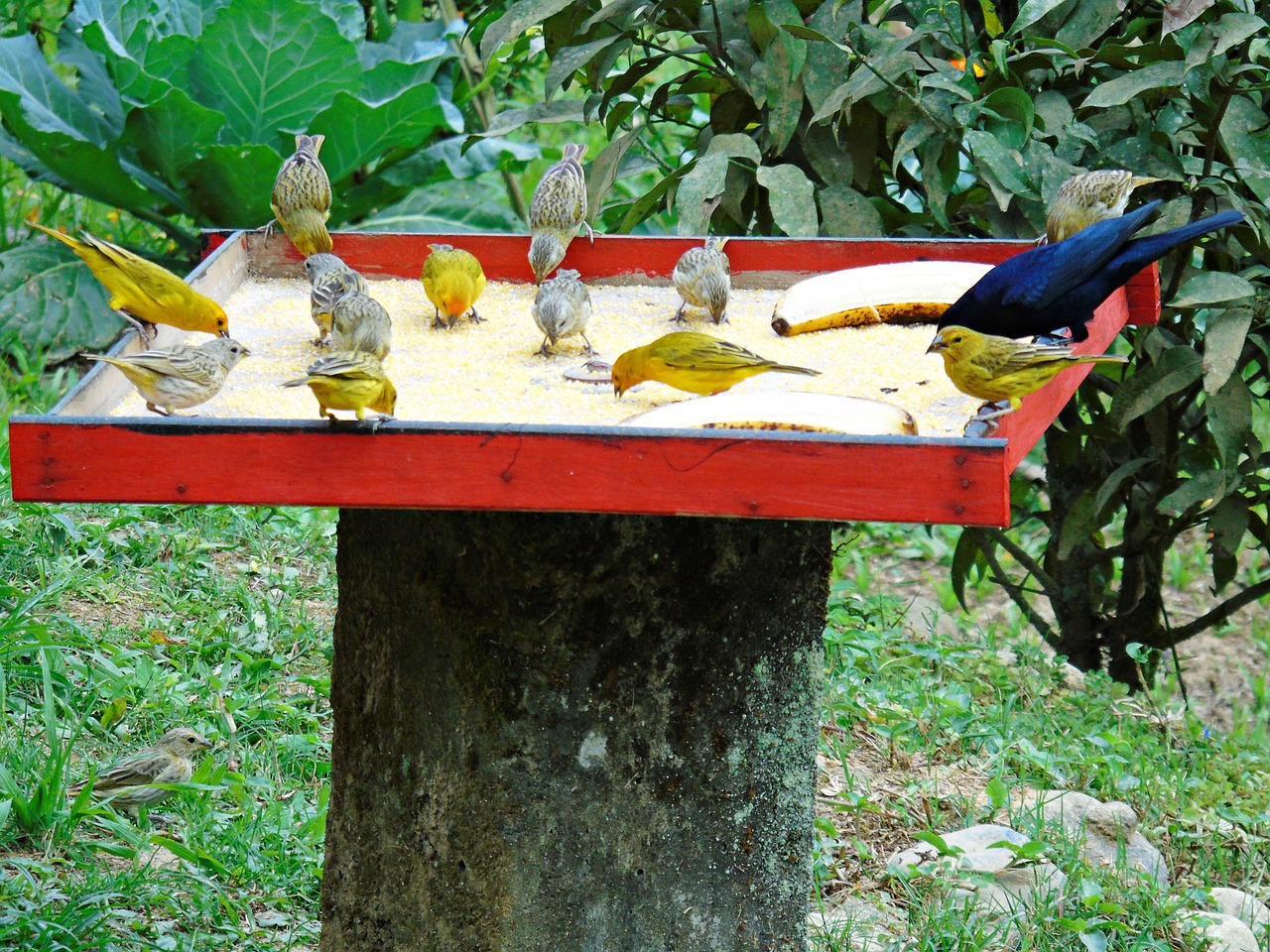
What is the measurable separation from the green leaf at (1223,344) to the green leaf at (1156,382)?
21 centimetres

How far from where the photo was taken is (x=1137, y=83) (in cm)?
424

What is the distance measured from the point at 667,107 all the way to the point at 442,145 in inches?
108

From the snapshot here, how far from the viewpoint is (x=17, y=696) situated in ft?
15.5

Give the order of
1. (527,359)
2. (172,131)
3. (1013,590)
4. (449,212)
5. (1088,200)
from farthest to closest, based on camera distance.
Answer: (449,212) → (172,131) → (1013,590) → (1088,200) → (527,359)

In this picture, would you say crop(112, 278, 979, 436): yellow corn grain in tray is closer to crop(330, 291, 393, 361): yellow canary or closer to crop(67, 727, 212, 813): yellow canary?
crop(330, 291, 393, 361): yellow canary

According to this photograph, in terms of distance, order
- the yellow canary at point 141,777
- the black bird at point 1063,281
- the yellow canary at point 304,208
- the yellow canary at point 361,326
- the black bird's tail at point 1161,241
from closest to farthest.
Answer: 1. the yellow canary at point 361,326
2. the black bird at point 1063,281
3. the black bird's tail at point 1161,241
4. the yellow canary at point 304,208
5. the yellow canary at point 141,777

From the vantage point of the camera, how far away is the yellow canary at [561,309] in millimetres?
3377

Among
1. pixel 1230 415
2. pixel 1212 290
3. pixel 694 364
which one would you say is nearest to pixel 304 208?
pixel 694 364

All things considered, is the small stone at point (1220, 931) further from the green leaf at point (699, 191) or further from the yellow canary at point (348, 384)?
the yellow canary at point (348, 384)

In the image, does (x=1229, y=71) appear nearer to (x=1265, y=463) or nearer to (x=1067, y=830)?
(x=1265, y=463)

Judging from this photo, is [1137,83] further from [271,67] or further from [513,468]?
[271,67]

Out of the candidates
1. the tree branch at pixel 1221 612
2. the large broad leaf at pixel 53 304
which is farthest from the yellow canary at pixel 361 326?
the large broad leaf at pixel 53 304

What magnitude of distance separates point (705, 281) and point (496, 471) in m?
1.39

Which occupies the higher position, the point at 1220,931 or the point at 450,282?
the point at 450,282
